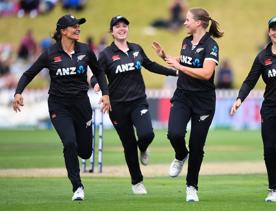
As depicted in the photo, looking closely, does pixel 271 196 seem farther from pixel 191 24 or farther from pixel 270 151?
pixel 191 24

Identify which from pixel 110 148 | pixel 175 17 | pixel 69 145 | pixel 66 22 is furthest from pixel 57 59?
pixel 175 17

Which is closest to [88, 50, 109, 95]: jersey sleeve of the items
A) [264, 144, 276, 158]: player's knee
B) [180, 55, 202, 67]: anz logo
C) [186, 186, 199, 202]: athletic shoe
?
[180, 55, 202, 67]: anz logo

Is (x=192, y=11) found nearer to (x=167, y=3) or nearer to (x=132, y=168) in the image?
(x=132, y=168)

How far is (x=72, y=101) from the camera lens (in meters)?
15.0

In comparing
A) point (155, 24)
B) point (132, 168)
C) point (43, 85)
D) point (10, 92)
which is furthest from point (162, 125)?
point (132, 168)

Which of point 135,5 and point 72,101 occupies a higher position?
point 72,101

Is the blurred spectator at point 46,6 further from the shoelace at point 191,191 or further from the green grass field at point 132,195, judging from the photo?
the shoelace at point 191,191

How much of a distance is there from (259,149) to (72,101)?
14.8 m

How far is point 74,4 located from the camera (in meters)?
54.1

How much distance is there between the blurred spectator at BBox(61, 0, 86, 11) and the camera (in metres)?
53.3

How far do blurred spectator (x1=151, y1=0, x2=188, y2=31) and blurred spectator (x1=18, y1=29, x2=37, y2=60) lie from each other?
8484mm

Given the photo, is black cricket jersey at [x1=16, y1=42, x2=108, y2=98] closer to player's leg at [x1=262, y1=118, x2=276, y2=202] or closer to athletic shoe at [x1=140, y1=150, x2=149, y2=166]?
athletic shoe at [x1=140, y1=150, x2=149, y2=166]

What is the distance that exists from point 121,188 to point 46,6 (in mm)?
37951

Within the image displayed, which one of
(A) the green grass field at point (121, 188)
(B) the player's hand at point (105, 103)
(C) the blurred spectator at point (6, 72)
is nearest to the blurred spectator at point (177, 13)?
(C) the blurred spectator at point (6, 72)
